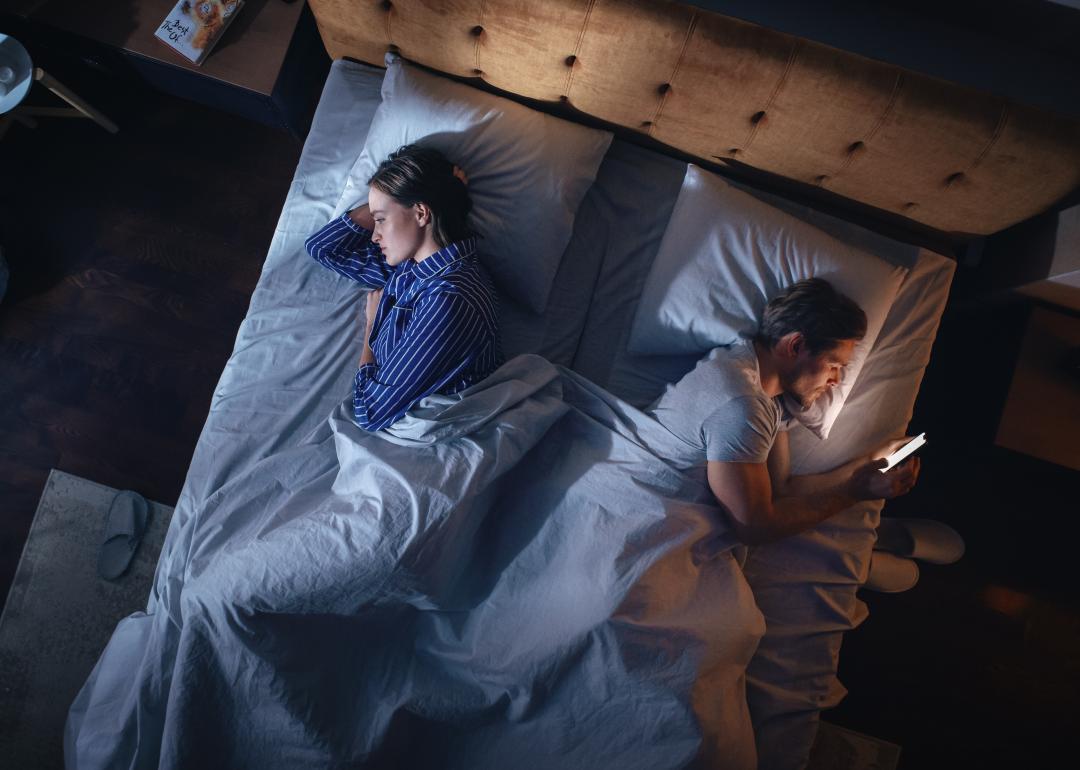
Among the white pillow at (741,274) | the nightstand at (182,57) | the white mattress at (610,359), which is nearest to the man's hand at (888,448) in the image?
the white mattress at (610,359)

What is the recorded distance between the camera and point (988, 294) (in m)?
1.75

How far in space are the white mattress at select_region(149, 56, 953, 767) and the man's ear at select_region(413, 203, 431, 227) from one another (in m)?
0.32

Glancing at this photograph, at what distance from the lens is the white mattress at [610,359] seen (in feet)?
4.93

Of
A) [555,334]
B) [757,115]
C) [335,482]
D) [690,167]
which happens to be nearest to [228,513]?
[335,482]

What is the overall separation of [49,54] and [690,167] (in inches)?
96.6

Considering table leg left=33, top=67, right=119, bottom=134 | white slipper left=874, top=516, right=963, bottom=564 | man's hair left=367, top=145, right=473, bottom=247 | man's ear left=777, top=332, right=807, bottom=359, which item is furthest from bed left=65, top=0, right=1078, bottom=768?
table leg left=33, top=67, right=119, bottom=134

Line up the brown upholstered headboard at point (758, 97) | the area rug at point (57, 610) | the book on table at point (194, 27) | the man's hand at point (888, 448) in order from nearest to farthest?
the brown upholstered headboard at point (758, 97), the man's hand at point (888, 448), the area rug at point (57, 610), the book on table at point (194, 27)

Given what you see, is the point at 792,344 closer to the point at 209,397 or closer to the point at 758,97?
the point at 758,97

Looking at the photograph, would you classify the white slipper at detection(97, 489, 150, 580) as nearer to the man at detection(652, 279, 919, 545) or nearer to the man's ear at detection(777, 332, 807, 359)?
the man at detection(652, 279, 919, 545)

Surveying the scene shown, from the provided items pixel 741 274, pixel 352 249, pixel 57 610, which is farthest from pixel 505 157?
pixel 57 610

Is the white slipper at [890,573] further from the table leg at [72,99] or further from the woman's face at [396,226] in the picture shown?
the table leg at [72,99]

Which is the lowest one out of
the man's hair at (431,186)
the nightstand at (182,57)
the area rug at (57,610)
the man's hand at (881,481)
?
the area rug at (57,610)

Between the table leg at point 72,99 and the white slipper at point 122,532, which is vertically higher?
the table leg at point 72,99

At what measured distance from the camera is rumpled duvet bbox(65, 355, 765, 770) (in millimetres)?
1229
